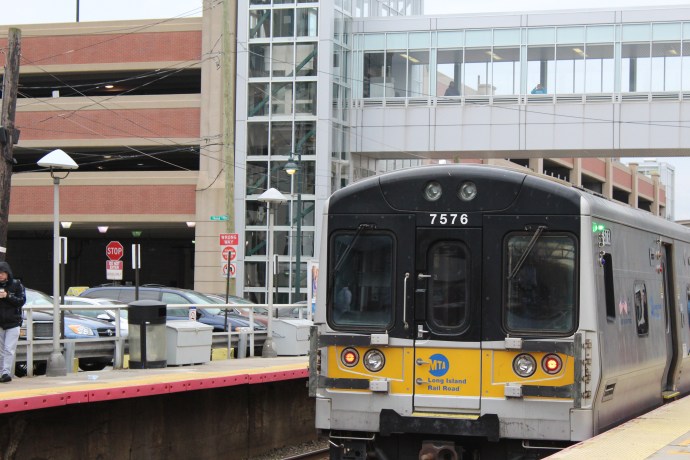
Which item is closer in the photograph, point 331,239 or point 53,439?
point 331,239

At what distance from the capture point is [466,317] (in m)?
9.24

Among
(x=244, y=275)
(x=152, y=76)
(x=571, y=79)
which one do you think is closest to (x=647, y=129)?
(x=571, y=79)

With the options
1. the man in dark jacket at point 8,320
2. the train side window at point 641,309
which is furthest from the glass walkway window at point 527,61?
the train side window at point 641,309

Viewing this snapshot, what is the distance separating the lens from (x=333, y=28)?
43.7 m

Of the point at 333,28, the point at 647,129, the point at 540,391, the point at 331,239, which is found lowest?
the point at 540,391

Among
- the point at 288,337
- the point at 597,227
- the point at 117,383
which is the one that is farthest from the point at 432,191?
the point at 288,337

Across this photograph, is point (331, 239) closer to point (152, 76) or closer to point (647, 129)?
point (647, 129)

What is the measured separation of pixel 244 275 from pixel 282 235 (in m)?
2.29

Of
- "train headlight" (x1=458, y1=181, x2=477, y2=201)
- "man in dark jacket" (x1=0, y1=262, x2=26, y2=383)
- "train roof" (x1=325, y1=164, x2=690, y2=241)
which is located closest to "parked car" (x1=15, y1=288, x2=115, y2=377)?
"man in dark jacket" (x1=0, y1=262, x2=26, y2=383)

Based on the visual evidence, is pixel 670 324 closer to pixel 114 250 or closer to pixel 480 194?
pixel 480 194

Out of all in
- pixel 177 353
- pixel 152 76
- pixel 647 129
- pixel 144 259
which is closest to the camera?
pixel 177 353

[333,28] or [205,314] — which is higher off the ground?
[333,28]

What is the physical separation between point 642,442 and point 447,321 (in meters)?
1.95

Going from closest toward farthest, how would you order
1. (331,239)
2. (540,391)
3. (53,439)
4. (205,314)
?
(540,391)
(331,239)
(53,439)
(205,314)
